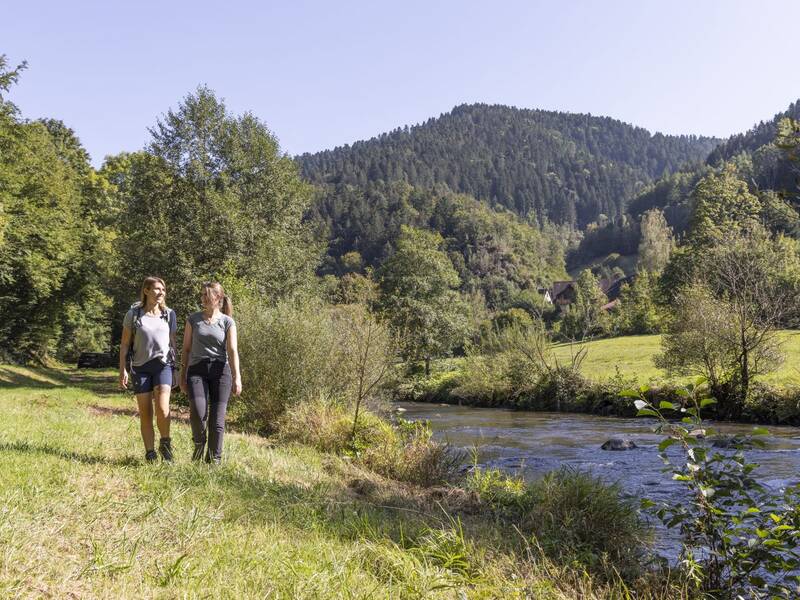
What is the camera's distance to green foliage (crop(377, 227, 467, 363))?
42.3m

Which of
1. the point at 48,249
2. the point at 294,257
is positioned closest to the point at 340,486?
the point at 294,257

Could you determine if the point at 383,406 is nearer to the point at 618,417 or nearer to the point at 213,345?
the point at 213,345

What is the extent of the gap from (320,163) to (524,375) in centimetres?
16891

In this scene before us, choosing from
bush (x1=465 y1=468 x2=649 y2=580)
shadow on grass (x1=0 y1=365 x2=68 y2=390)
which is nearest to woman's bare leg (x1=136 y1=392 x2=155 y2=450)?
bush (x1=465 y1=468 x2=649 y2=580)

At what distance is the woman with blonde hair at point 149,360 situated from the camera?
629cm

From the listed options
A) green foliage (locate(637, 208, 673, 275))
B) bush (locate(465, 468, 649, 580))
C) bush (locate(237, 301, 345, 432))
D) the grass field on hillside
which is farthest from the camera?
green foliage (locate(637, 208, 673, 275))

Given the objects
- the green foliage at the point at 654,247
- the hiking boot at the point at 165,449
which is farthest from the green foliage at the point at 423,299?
the green foliage at the point at 654,247

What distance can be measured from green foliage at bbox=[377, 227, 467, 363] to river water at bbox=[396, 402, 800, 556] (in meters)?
17.1

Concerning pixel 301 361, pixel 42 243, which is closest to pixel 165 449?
pixel 301 361

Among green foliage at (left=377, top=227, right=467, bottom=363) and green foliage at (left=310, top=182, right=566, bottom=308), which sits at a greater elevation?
green foliage at (left=310, top=182, right=566, bottom=308)

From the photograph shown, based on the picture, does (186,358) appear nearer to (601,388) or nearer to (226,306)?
(226,306)

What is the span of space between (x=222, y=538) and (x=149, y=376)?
2724 mm

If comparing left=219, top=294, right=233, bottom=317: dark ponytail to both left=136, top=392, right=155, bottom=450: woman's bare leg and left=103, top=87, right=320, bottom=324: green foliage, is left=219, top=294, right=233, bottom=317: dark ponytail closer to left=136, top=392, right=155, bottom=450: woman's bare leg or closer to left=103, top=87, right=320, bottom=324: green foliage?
left=136, top=392, right=155, bottom=450: woman's bare leg

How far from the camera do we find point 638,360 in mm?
33031
